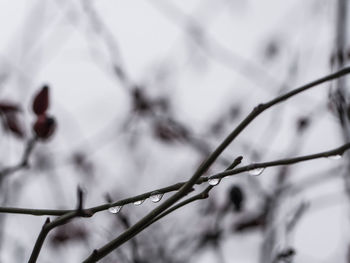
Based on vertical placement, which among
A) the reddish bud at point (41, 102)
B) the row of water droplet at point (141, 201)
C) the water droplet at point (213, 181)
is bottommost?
the row of water droplet at point (141, 201)

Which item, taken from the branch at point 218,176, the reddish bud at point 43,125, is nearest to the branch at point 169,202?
the branch at point 218,176

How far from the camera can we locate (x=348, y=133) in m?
1.69

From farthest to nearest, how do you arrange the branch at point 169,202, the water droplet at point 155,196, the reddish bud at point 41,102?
the reddish bud at point 41,102 → the water droplet at point 155,196 → the branch at point 169,202

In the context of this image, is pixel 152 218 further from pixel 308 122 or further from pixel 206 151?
pixel 308 122

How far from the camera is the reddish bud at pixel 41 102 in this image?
1608 millimetres

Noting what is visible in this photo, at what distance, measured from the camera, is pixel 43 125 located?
1.63 meters

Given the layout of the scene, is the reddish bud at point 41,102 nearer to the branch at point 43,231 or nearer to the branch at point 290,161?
the branch at point 43,231

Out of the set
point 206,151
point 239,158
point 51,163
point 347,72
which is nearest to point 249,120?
point 239,158

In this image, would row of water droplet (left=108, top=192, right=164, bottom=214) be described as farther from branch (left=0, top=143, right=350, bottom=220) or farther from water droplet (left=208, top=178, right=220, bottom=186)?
water droplet (left=208, top=178, right=220, bottom=186)

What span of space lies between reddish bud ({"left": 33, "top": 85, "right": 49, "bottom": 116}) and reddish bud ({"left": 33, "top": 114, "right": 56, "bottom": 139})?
0.02 m

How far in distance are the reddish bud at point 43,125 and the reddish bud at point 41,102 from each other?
0.02 m

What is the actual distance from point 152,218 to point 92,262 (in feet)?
0.52

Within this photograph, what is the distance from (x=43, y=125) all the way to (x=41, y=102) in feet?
0.26

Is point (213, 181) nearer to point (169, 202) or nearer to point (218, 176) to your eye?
point (218, 176)
